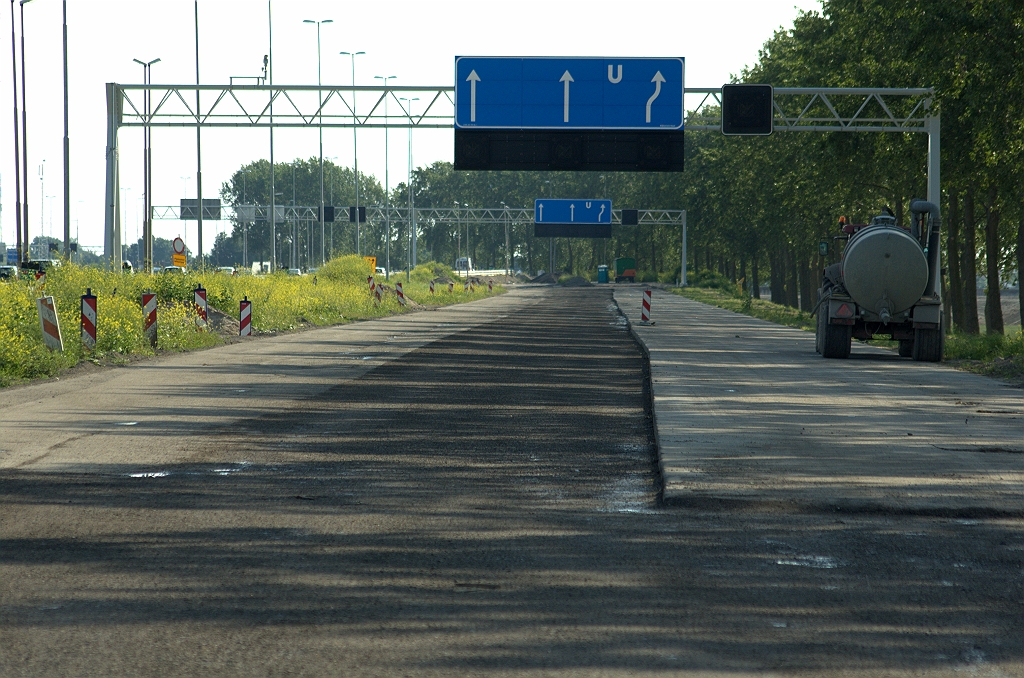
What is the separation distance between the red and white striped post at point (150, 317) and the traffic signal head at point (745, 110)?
53.8 ft

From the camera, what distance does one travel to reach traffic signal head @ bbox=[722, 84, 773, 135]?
103ft

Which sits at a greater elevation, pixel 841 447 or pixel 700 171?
pixel 700 171

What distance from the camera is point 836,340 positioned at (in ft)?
73.1

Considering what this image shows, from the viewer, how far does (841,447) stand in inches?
399

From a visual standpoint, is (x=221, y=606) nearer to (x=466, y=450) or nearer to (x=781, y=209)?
(x=466, y=450)

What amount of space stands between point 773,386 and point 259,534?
1054 centimetres

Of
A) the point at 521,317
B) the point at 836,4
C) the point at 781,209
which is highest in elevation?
the point at 836,4

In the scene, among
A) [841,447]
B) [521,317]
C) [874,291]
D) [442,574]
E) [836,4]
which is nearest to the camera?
[442,574]

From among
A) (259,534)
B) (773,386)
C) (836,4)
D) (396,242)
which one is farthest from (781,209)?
(396,242)

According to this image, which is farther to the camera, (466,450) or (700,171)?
(700,171)

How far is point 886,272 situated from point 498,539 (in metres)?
16.8

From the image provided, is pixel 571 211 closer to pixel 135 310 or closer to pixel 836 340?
pixel 836 340

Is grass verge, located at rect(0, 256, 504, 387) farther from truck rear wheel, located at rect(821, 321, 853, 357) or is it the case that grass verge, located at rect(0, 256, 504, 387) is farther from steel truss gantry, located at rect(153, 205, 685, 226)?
steel truss gantry, located at rect(153, 205, 685, 226)

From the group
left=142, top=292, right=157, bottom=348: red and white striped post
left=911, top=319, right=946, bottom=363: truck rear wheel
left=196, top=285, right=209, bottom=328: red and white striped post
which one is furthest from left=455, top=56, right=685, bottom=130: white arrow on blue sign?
left=142, top=292, right=157, bottom=348: red and white striped post
